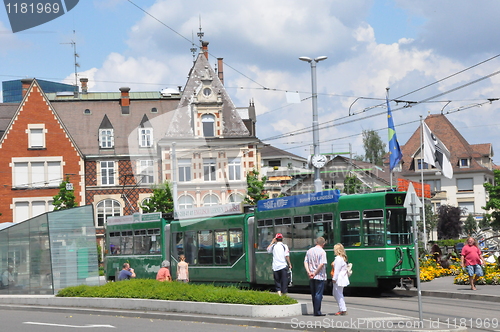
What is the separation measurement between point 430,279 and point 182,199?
26.7 metres

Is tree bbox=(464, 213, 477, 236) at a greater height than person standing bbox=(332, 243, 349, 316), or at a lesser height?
lesser

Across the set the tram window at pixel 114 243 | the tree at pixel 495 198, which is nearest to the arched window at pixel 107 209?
the tram window at pixel 114 243

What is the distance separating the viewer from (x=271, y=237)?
24.5 meters

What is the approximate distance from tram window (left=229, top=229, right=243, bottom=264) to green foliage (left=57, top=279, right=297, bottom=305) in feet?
20.4

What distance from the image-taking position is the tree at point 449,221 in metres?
80.7

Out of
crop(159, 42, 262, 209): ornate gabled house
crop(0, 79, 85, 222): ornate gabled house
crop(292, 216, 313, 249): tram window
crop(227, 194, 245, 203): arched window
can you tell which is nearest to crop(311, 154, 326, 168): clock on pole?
crop(159, 42, 262, 209): ornate gabled house

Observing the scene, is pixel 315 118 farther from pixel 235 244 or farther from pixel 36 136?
pixel 36 136

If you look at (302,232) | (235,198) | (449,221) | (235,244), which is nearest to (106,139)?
(235,198)

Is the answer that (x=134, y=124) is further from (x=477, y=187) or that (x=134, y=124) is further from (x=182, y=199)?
(x=477, y=187)

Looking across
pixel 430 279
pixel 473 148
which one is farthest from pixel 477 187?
pixel 430 279

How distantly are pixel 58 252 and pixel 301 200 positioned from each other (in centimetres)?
806

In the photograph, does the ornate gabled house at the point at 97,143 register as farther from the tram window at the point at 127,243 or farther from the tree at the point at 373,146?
the tree at the point at 373,146

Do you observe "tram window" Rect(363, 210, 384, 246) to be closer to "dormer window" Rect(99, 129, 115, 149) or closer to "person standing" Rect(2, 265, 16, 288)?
"person standing" Rect(2, 265, 16, 288)

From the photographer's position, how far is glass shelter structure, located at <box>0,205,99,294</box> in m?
23.9
